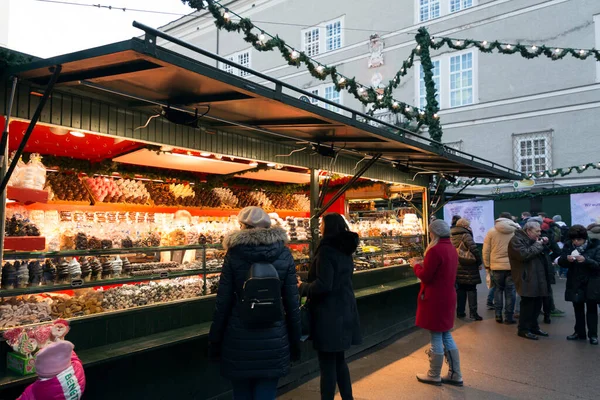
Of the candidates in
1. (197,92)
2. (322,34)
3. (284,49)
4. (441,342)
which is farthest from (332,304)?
(322,34)

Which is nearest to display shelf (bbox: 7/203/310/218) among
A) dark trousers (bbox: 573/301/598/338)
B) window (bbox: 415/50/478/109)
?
dark trousers (bbox: 573/301/598/338)

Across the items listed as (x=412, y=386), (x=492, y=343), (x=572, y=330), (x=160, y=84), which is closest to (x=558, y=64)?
(x=572, y=330)

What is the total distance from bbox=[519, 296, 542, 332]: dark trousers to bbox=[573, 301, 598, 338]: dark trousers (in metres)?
0.53

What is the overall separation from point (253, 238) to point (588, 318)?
595cm

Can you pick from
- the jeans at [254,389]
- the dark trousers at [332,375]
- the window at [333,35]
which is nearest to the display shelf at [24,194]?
the jeans at [254,389]

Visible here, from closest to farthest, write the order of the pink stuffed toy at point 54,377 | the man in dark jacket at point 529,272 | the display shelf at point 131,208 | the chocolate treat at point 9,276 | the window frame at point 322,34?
the pink stuffed toy at point 54,377
the chocolate treat at point 9,276
the display shelf at point 131,208
the man in dark jacket at point 529,272
the window frame at point 322,34

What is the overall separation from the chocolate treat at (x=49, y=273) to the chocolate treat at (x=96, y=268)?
1.17 ft

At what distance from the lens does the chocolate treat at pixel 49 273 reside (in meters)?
3.73

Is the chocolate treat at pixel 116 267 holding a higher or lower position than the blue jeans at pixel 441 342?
higher

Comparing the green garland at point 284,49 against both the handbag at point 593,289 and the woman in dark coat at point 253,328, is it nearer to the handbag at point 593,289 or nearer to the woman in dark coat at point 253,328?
the woman in dark coat at point 253,328

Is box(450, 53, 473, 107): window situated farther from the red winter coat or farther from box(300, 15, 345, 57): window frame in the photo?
the red winter coat

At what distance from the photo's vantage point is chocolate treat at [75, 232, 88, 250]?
4230mm

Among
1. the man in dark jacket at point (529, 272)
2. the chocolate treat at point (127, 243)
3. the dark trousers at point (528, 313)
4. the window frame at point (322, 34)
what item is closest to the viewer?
the chocolate treat at point (127, 243)

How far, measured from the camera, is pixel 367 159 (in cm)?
801
